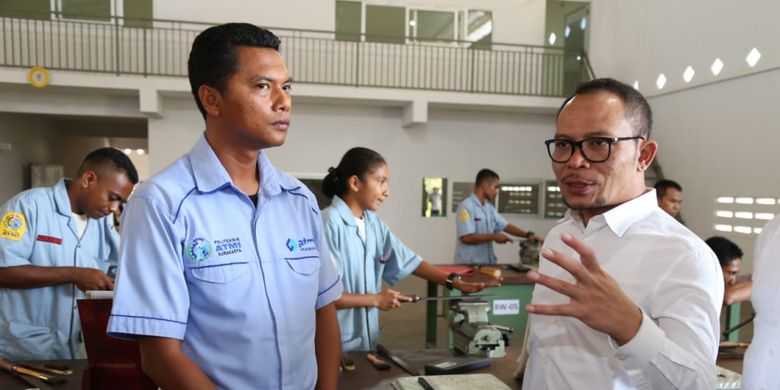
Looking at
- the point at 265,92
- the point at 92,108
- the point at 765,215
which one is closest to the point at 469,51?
the point at 765,215

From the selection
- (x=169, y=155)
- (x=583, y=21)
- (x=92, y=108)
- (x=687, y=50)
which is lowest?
(x=169, y=155)

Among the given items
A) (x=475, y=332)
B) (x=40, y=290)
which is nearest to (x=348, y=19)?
(x=40, y=290)

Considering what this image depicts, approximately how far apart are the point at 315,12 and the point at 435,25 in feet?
7.15

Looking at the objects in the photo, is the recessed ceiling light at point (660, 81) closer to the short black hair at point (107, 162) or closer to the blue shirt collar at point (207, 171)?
the short black hair at point (107, 162)

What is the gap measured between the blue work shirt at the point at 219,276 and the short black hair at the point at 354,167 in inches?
49.3

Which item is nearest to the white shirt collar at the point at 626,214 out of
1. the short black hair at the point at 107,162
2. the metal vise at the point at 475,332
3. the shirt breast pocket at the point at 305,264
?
the shirt breast pocket at the point at 305,264

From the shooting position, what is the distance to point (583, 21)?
9.60 metres

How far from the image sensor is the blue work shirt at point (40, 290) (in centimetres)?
204

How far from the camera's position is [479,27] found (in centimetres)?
921

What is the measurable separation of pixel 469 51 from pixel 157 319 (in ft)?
28.5

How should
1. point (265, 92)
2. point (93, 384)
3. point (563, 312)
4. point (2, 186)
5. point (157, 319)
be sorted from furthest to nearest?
point (2, 186)
point (93, 384)
point (265, 92)
point (157, 319)
point (563, 312)

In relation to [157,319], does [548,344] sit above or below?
below

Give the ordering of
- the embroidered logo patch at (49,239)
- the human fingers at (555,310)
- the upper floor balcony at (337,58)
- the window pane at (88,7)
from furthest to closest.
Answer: the window pane at (88,7)
the upper floor balcony at (337,58)
the embroidered logo patch at (49,239)
the human fingers at (555,310)

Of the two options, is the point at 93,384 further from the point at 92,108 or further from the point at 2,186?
the point at 2,186
